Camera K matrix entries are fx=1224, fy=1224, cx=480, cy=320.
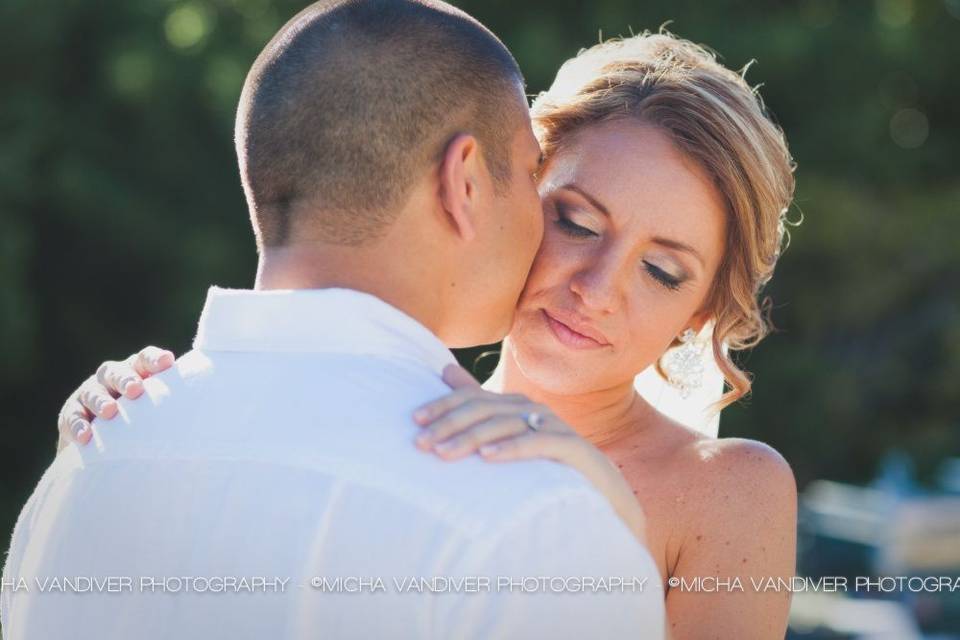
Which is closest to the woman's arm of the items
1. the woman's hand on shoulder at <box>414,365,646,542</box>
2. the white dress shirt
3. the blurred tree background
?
the woman's hand on shoulder at <box>414,365,646,542</box>

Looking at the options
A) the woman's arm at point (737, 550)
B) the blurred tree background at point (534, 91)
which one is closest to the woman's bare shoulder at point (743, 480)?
the woman's arm at point (737, 550)

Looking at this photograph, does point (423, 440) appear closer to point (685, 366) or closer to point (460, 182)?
point (460, 182)

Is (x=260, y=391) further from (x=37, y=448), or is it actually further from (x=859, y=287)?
(x=859, y=287)

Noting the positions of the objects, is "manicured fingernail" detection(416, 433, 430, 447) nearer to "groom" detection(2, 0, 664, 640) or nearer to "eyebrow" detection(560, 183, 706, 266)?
"groom" detection(2, 0, 664, 640)

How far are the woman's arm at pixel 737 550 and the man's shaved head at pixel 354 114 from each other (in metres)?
0.99

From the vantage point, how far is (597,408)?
2.86 meters

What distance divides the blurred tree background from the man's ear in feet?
21.0

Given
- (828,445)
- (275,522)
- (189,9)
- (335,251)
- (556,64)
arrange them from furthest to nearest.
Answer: (828,445), (189,9), (556,64), (335,251), (275,522)

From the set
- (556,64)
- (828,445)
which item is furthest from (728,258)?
(828,445)

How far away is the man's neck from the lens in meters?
1.76

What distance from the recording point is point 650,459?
2760 mm

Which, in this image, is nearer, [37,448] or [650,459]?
[650,459]

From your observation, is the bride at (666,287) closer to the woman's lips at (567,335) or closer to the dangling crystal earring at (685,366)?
the woman's lips at (567,335)

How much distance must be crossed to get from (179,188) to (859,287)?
19.5 feet
